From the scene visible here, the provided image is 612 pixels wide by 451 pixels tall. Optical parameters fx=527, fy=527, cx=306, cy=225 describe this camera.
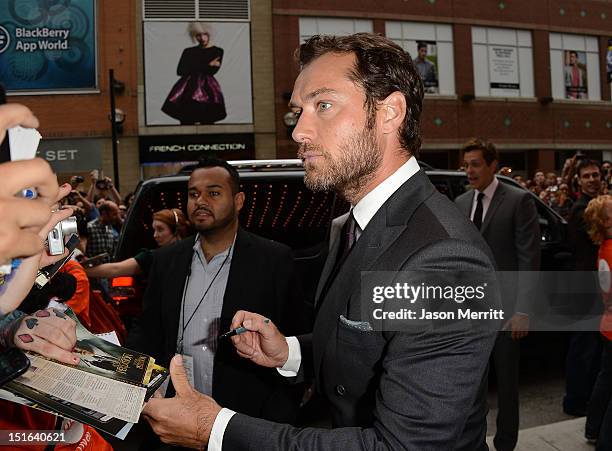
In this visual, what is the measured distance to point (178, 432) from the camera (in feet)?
4.96

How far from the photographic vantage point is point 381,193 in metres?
1.82

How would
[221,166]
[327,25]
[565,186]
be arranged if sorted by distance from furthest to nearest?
1. [327,25]
2. [565,186]
3. [221,166]

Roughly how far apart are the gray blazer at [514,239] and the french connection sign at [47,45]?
1734cm

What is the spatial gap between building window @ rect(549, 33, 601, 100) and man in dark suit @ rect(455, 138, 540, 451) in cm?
2058

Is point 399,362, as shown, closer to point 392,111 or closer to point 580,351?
point 392,111

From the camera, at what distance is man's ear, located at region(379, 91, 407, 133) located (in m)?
1.83

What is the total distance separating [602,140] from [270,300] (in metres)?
24.6

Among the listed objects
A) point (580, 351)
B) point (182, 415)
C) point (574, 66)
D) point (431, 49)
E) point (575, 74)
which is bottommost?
point (580, 351)

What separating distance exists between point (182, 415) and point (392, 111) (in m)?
1.19

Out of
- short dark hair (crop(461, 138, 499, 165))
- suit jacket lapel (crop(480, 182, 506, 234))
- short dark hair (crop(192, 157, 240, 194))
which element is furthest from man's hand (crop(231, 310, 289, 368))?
short dark hair (crop(461, 138, 499, 165))

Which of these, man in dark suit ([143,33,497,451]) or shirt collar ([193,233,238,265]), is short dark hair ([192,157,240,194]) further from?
man in dark suit ([143,33,497,451])

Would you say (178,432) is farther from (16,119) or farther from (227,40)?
(227,40)

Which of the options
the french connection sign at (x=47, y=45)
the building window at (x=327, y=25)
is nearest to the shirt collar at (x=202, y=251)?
the french connection sign at (x=47, y=45)

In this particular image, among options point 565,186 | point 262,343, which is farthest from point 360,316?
point 565,186
